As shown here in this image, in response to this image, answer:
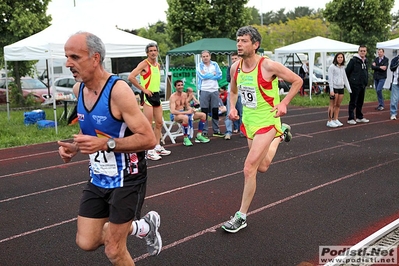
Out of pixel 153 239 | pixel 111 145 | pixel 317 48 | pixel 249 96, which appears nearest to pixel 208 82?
pixel 249 96

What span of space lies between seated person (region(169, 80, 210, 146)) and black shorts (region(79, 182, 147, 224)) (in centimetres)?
623

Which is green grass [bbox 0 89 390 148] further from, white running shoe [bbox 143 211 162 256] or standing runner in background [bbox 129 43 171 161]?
white running shoe [bbox 143 211 162 256]

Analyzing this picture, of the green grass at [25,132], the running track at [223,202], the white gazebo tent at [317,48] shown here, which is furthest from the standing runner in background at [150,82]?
the white gazebo tent at [317,48]

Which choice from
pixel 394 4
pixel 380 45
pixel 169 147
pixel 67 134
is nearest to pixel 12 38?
pixel 67 134

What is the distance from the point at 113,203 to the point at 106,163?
0.27 m

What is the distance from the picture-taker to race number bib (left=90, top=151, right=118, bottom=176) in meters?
2.95

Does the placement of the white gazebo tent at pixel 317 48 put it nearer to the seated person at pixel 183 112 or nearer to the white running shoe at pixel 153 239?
the seated person at pixel 183 112

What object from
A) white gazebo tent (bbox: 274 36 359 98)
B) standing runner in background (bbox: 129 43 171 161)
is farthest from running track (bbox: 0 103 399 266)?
white gazebo tent (bbox: 274 36 359 98)

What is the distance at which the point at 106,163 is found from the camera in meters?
2.97

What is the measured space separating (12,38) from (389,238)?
17.0m

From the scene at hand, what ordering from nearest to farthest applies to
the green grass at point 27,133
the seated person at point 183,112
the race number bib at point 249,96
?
the race number bib at point 249,96, the seated person at point 183,112, the green grass at point 27,133

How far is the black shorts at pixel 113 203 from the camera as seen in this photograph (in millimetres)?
2928

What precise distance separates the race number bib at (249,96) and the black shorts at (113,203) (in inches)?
80.7

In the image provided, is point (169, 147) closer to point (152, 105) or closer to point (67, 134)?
point (152, 105)
